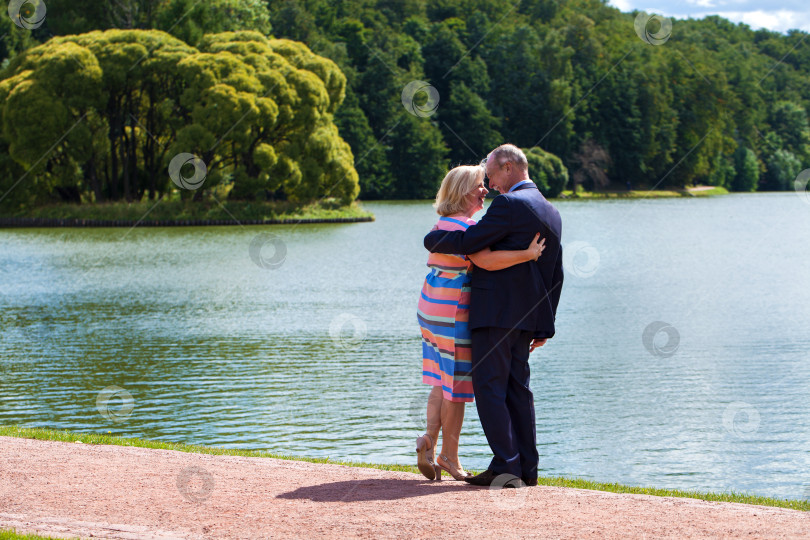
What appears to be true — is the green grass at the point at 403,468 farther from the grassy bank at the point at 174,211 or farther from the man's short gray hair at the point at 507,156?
the grassy bank at the point at 174,211

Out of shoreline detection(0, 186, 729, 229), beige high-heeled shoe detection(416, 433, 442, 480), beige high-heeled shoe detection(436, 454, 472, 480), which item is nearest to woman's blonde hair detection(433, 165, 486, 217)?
beige high-heeled shoe detection(416, 433, 442, 480)

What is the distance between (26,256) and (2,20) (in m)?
42.0

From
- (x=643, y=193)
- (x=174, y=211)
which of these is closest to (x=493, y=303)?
(x=174, y=211)

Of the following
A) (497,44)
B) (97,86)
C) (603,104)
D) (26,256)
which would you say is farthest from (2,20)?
(603,104)

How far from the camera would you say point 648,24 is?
11950cm

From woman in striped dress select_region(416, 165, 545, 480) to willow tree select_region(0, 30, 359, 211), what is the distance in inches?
1830

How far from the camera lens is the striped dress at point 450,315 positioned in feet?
20.7

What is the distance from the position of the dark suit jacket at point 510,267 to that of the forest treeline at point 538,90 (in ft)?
224

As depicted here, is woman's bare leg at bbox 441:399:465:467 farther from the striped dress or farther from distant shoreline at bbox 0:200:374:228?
distant shoreline at bbox 0:200:374:228

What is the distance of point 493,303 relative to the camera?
20.4ft

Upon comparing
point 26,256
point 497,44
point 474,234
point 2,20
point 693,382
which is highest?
point 497,44

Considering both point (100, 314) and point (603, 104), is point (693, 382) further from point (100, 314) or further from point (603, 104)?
point (603, 104)

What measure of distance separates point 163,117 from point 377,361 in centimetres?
4396

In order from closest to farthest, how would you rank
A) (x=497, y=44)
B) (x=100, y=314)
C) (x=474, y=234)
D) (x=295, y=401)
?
(x=474, y=234)
(x=295, y=401)
(x=100, y=314)
(x=497, y=44)
